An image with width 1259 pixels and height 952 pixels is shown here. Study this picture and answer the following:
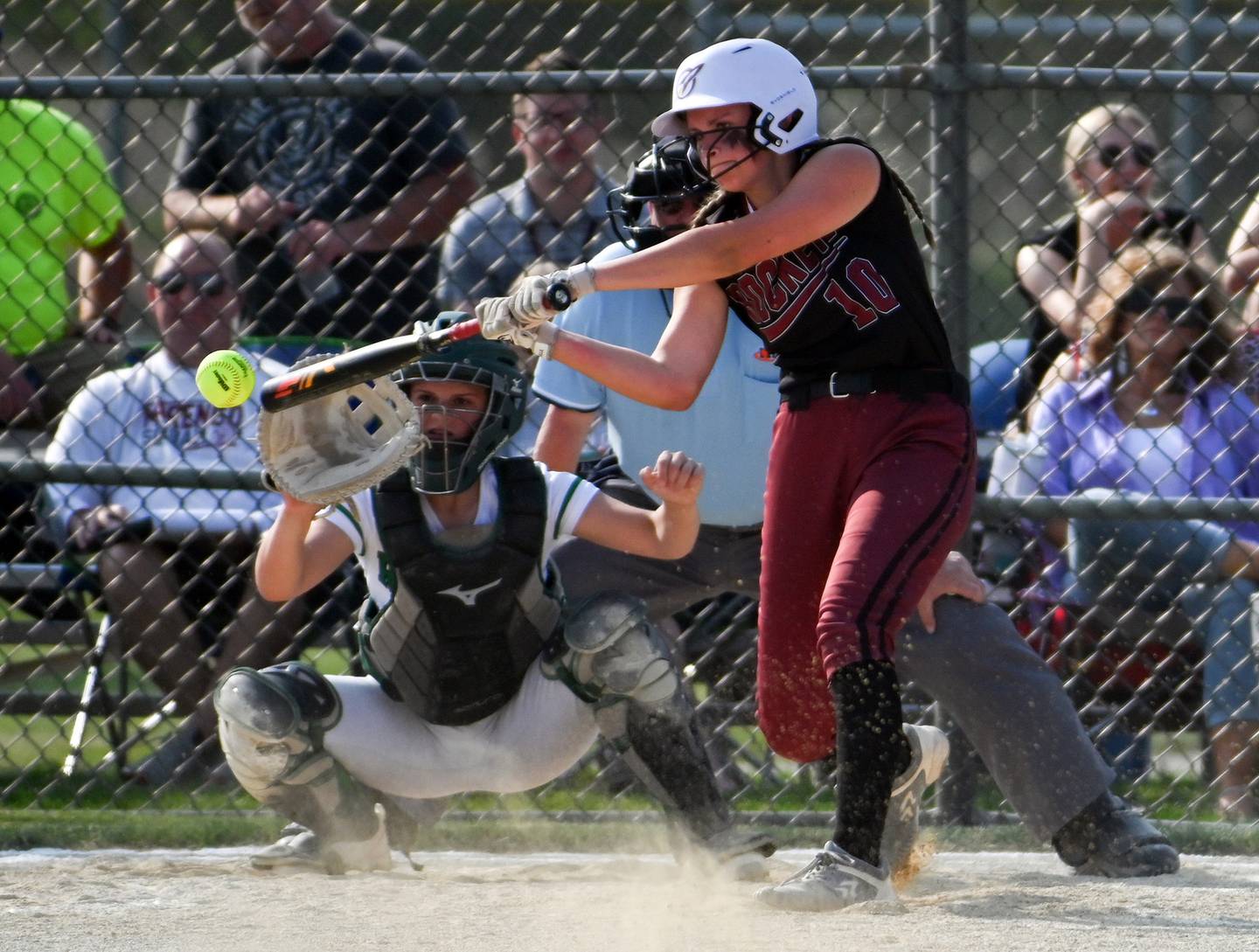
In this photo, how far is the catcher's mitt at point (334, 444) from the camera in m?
3.18

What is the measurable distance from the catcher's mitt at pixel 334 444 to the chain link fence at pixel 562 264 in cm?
78

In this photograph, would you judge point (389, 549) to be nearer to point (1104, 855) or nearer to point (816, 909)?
point (816, 909)

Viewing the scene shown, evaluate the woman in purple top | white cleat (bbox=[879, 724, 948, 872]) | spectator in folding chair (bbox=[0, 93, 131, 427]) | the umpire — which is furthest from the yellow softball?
the woman in purple top

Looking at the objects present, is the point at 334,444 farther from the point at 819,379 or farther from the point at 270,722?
the point at 819,379

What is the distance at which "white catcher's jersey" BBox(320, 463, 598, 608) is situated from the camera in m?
3.47

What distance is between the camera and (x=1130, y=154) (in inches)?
183

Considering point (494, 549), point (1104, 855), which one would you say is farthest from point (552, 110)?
point (1104, 855)

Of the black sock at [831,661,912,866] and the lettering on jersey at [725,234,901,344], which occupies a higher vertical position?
the lettering on jersey at [725,234,901,344]

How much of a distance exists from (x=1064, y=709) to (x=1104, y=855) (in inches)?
11.7

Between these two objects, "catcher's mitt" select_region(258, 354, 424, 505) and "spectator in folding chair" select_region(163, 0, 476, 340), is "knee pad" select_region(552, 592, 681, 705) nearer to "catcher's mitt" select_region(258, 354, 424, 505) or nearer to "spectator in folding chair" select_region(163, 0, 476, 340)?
"catcher's mitt" select_region(258, 354, 424, 505)

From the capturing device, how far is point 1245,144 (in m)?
4.04

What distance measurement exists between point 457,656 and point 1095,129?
100 inches

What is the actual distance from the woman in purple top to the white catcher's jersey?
1409 millimetres

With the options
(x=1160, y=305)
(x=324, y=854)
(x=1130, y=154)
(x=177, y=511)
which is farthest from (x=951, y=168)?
(x=177, y=511)
